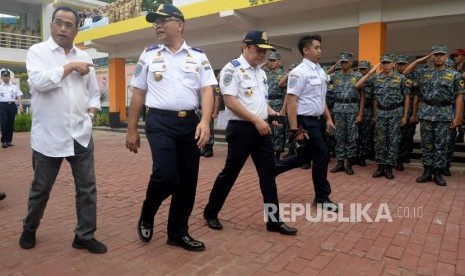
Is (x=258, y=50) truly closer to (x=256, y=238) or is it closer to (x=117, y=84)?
(x=256, y=238)

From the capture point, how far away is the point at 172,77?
9.17 ft

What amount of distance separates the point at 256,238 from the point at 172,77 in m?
1.49

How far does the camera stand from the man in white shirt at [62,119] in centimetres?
275

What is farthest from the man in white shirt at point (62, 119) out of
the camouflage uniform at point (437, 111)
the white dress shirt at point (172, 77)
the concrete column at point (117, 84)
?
the concrete column at point (117, 84)

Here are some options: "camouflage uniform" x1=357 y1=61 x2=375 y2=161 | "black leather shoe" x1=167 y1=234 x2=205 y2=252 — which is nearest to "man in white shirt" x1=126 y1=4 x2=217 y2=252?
"black leather shoe" x1=167 y1=234 x2=205 y2=252

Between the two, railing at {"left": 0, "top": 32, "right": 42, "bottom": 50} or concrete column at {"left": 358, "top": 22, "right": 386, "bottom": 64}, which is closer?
concrete column at {"left": 358, "top": 22, "right": 386, "bottom": 64}

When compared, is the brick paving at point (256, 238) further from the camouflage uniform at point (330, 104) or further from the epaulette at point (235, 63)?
the camouflage uniform at point (330, 104)

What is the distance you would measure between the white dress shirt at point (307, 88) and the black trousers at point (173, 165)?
147 centimetres

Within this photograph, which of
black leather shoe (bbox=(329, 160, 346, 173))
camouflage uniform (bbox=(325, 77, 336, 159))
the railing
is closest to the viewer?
black leather shoe (bbox=(329, 160, 346, 173))

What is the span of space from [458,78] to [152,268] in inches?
185

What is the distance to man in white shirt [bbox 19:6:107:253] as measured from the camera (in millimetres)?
2748

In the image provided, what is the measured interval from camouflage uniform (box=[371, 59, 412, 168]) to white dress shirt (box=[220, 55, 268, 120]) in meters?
3.04

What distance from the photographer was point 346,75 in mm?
6312

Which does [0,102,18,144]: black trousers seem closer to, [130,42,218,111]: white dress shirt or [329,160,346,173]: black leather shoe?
[329,160,346,173]: black leather shoe
